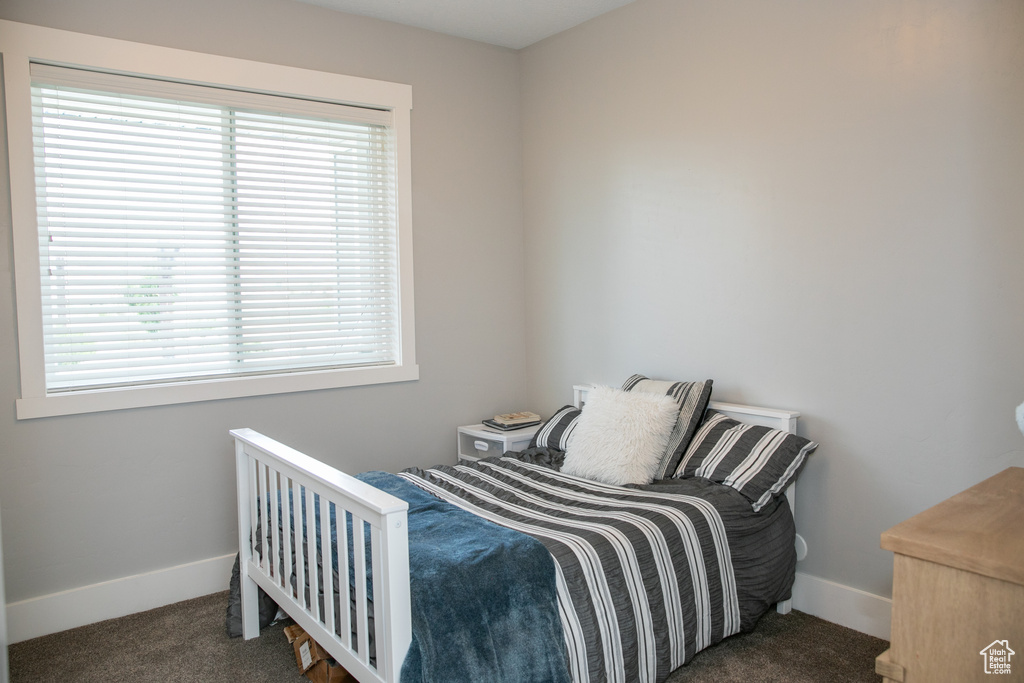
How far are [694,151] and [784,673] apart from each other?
2025mm

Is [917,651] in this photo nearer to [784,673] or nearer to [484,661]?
[484,661]

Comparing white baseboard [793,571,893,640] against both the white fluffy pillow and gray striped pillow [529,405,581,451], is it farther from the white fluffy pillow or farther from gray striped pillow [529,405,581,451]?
gray striped pillow [529,405,581,451]

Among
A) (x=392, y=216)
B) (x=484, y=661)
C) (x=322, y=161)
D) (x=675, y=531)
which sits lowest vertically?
(x=484, y=661)

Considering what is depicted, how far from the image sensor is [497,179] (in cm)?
382

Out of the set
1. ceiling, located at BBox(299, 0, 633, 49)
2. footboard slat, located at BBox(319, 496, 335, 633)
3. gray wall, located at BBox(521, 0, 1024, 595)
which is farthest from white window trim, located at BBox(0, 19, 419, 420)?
footboard slat, located at BBox(319, 496, 335, 633)

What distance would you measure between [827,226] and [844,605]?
1394 millimetres

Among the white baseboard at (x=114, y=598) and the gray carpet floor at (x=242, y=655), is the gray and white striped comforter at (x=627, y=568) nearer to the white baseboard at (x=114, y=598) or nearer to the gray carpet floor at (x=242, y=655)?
the gray carpet floor at (x=242, y=655)

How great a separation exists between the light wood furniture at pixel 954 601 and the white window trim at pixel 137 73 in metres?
2.58

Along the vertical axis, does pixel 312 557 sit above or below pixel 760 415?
below

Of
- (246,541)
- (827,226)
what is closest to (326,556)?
(246,541)

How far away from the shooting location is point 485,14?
3328 millimetres

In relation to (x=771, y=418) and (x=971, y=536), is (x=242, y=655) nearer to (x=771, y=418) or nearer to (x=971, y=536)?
(x=771, y=418)

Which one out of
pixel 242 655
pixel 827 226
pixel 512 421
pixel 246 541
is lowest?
pixel 242 655

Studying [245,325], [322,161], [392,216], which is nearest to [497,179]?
[392,216]
